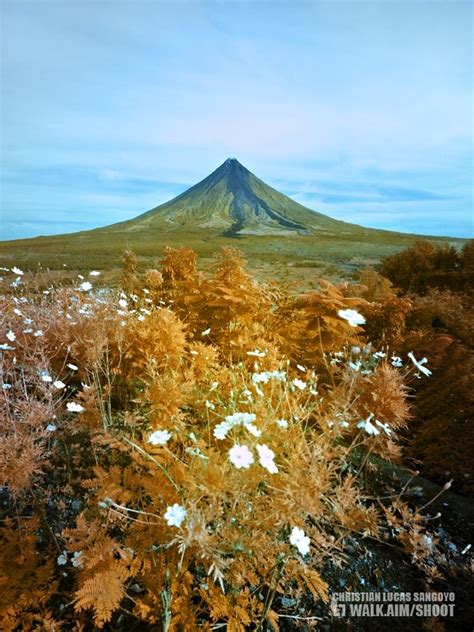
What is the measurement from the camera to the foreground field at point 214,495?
5.55 feet

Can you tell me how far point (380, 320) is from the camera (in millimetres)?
5438

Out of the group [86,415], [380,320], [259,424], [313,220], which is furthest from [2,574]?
[313,220]

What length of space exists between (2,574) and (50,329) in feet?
9.71

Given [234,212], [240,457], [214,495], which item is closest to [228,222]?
[234,212]

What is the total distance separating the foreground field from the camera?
169cm

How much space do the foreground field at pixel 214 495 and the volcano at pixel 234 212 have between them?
3060 inches

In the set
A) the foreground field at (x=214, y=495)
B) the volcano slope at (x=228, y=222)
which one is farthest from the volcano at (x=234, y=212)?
the foreground field at (x=214, y=495)

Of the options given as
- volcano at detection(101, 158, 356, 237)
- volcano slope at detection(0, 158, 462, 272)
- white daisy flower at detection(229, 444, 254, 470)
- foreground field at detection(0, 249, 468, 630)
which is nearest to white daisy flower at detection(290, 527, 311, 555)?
foreground field at detection(0, 249, 468, 630)

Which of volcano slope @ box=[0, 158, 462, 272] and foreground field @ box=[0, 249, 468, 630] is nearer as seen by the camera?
foreground field @ box=[0, 249, 468, 630]

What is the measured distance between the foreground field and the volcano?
255ft

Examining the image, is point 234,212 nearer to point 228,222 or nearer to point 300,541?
point 228,222

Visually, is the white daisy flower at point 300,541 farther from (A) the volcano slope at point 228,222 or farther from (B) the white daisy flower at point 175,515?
(A) the volcano slope at point 228,222

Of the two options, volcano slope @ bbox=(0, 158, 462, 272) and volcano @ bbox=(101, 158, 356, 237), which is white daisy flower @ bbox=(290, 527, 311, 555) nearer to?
volcano slope @ bbox=(0, 158, 462, 272)

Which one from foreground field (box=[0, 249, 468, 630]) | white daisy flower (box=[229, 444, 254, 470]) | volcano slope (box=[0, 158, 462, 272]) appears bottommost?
foreground field (box=[0, 249, 468, 630])
